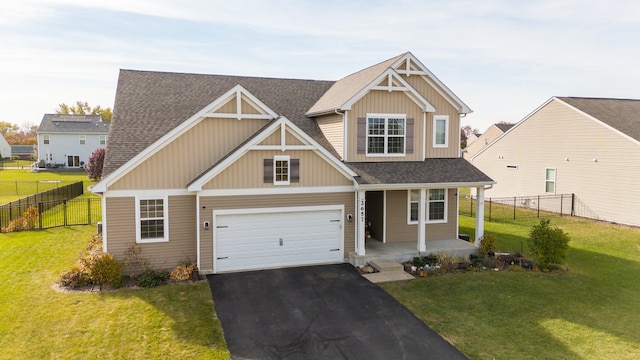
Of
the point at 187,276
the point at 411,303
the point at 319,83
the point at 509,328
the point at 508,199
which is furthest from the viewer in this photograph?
→ the point at 508,199

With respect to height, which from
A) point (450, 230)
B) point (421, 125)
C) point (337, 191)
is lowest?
point (450, 230)

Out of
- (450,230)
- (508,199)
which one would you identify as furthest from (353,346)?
(508,199)

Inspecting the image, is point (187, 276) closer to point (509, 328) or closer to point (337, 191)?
point (337, 191)

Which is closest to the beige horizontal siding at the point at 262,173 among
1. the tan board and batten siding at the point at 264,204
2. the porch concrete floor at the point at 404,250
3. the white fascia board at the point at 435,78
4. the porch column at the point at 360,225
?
the tan board and batten siding at the point at 264,204

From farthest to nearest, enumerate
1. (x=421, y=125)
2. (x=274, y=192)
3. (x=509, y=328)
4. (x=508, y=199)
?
(x=508, y=199) → (x=421, y=125) → (x=274, y=192) → (x=509, y=328)

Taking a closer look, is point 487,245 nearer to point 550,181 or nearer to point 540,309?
point 540,309

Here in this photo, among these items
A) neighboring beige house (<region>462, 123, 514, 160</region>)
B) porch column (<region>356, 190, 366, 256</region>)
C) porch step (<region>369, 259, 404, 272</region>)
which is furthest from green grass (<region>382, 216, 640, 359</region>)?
neighboring beige house (<region>462, 123, 514, 160</region>)

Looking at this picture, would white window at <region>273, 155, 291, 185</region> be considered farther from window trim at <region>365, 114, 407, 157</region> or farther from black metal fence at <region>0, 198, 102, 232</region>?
black metal fence at <region>0, 198, 102, 232</region>
